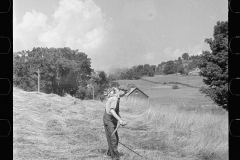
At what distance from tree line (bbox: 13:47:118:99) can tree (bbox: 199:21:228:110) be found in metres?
11.2

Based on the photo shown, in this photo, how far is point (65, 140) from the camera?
7.89 m

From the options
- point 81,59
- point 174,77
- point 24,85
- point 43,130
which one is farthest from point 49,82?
point 43,130

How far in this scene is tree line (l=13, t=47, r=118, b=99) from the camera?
3084 centimetres

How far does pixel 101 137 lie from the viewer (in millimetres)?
8086

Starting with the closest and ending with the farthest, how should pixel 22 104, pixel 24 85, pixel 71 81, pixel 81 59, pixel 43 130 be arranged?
pixel 43 130 → pixel 22 104 → pixel 24 85 → pixel 71 81 → pixel 81 59

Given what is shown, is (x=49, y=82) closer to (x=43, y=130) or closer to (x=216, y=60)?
(x=216, y=60)

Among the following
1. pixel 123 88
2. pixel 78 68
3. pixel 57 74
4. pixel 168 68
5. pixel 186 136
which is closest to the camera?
pixel 123 88

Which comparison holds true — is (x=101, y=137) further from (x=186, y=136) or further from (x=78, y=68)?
(x=78, y=68)

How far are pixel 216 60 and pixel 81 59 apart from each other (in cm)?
2088

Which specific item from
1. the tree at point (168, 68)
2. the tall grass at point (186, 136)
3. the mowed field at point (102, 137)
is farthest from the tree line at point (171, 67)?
the mowed field at point (102, 137)

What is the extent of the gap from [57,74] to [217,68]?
19.5 metres

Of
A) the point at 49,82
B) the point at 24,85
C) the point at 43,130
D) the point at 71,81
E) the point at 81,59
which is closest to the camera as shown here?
the point at 43,130

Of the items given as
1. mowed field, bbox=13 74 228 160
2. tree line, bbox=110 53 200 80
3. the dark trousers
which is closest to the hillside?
mowed field, bbox=13 74 228 160

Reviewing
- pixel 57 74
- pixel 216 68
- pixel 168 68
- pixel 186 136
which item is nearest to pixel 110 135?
pixel 186 136
